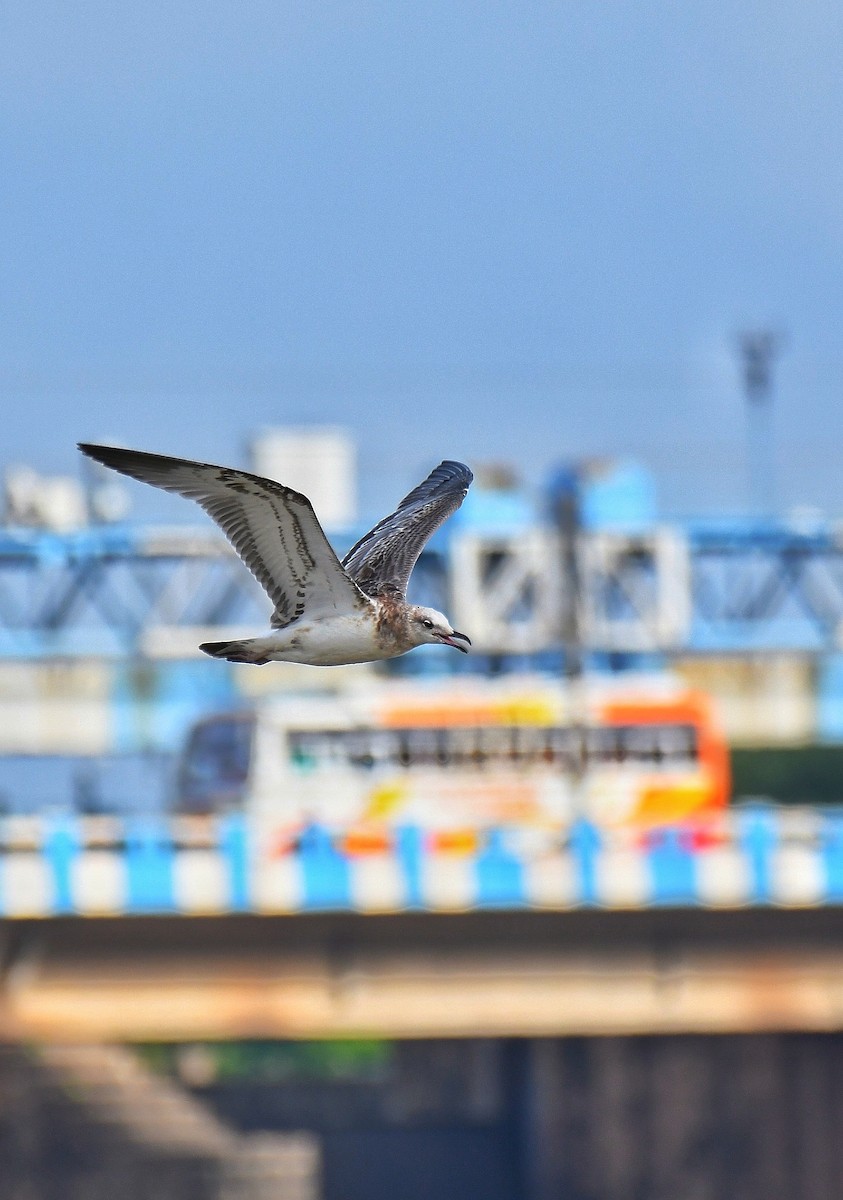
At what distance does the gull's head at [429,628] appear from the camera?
13.1 m

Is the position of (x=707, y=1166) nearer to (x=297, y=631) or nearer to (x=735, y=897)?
(x=735, y=897)

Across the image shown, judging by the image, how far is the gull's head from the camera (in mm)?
13148

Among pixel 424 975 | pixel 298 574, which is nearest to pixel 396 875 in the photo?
pixel 424 975

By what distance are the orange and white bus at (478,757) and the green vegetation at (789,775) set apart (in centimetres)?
2462

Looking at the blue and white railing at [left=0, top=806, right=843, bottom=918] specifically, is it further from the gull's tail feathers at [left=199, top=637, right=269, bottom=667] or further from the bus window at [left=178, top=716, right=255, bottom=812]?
the gull's tail feathers at [left=199, top=637, right=269, bottom=667]

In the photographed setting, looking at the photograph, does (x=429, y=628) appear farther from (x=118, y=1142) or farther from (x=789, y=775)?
(x=789, y=775)

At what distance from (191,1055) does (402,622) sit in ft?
90.5

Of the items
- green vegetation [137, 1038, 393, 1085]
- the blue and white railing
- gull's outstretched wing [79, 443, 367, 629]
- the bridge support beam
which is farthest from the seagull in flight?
green vegetation [137, 1038, 393, 1085]

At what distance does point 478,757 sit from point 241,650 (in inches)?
953

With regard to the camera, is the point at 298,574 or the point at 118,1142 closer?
A: the point at 298,574

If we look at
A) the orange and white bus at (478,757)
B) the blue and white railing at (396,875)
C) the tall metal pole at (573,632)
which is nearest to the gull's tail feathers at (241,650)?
the blue and white railing at (396,875)

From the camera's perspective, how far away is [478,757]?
36844mm

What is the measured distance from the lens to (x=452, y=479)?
16.0 metres

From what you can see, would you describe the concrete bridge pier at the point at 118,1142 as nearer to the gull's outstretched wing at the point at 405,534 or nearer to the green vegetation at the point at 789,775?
the gull's outstretched wing at the point at 405,534
